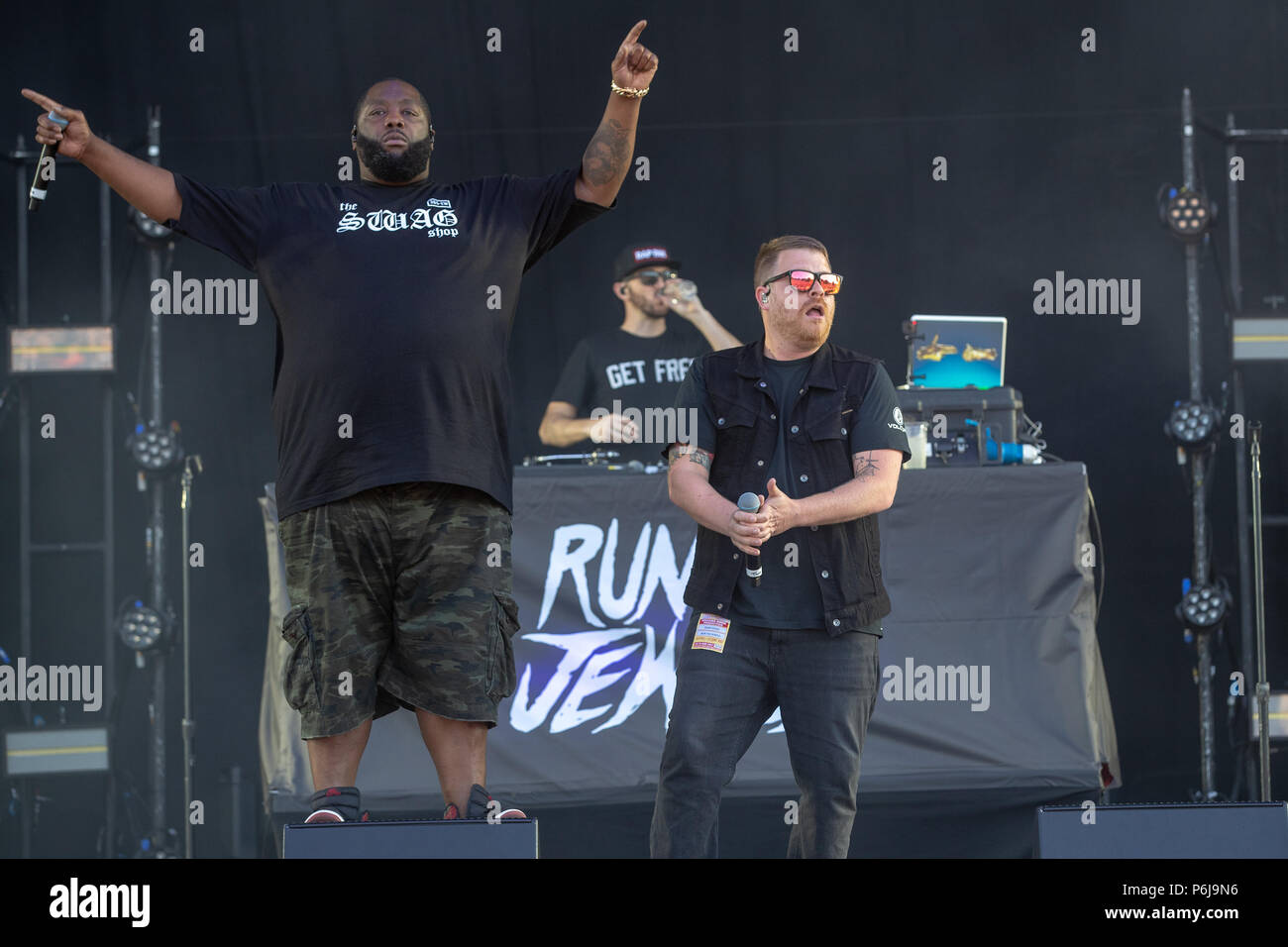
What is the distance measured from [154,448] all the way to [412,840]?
154 inches

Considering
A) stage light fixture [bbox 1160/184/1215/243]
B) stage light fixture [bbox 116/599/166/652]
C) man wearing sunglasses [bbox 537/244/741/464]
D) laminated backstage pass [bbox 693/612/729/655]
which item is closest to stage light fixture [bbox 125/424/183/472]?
stage light fixture [bbox 116/599/166/652]

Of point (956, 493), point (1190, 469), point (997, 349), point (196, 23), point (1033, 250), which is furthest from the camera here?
point (1033, 250)

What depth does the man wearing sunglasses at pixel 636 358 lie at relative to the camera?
20.0 feet

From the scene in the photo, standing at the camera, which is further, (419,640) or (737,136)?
(737,136)

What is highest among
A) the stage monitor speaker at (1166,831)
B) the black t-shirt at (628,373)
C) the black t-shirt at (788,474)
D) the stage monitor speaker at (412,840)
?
the black t-shirt at (628,373)

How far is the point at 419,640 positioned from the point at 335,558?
9.6 inches

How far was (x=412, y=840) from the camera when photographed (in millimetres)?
2578

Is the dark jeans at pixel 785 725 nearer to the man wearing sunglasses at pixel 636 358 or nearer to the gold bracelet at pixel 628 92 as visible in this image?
the gold bracelet at pixel 628 92

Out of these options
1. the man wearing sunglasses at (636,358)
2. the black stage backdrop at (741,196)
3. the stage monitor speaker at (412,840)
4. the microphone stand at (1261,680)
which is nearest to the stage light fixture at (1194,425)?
the microphone stand at (1261,680)

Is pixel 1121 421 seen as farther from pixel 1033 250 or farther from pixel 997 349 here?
pixel 997 349

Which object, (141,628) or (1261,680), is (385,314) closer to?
(141,628)

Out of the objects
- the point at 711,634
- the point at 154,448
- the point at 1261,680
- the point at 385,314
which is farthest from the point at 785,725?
the point at 154,448

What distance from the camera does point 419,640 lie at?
10.2 ft
